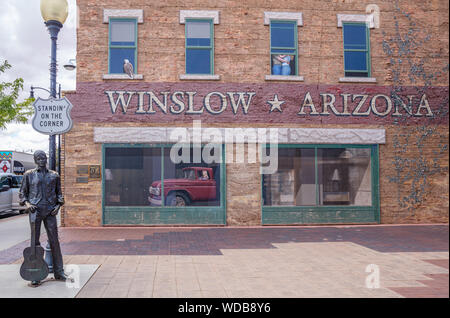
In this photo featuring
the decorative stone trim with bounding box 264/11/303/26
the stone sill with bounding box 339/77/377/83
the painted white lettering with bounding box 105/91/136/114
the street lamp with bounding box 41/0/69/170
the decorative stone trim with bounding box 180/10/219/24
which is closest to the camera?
the street lamp with bounding box 41/0/69/170

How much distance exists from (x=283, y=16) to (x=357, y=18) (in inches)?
105

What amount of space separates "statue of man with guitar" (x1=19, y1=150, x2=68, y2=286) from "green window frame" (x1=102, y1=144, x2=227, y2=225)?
6067 mm

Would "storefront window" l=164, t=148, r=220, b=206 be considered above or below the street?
above

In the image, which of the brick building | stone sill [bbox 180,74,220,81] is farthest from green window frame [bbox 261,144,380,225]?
stone sill [bbox 180,74,220,81]

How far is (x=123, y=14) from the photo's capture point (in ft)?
40.6

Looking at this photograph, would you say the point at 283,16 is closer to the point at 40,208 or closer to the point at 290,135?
the point at 290,135

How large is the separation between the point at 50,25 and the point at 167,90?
5638 millimetres

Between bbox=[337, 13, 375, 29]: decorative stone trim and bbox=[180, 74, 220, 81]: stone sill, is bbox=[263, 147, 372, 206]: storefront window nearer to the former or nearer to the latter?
bbox=[180, 74, 220, 81]: stone sill

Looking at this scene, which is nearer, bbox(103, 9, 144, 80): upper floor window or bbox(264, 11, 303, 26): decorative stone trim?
bbox(103, 9, 144, 80): upper floor window

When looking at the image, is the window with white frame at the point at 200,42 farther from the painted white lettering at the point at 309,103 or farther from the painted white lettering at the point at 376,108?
the painted white lettering at the point at 376,108

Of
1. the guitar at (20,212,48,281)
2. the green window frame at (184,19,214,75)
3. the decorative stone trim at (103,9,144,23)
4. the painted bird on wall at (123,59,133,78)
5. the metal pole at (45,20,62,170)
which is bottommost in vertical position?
the guitar at (20,212,48,281)

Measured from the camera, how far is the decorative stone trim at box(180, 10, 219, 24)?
12445 mm

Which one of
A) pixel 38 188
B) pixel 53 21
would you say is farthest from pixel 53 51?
pixel 38 188


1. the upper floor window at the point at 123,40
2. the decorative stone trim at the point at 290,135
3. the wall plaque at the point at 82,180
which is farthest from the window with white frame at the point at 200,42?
the wall plaque at the point at 82,180
